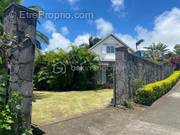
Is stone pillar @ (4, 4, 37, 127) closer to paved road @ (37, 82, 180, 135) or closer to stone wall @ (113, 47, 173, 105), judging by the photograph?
paved road @ (37, 82, 180, 135)

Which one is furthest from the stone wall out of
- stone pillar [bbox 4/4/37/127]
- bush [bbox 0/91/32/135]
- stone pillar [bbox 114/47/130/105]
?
bush [bbox 0/91/32/135]

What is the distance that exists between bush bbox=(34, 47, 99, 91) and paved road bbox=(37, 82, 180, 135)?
8.45 meters

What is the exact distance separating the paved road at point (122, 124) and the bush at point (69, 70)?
8453 mm

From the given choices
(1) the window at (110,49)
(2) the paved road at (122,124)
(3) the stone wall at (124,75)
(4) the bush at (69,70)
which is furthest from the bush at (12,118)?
(1) the window at (110,49)

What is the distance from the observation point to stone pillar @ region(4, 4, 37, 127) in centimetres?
488

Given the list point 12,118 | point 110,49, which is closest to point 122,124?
point 12,118

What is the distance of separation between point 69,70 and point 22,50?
510 inches

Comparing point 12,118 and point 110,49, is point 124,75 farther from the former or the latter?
point 110,49

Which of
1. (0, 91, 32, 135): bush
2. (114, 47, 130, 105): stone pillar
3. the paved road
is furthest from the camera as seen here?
(114, 47, 130, 105): stone pillar

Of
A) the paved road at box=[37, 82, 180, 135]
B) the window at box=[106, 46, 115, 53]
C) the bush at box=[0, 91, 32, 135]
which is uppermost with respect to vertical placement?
the window at box=[106, 46, 115, 53]

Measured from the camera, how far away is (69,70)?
58.9 ft

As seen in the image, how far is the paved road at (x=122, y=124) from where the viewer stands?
674 cm

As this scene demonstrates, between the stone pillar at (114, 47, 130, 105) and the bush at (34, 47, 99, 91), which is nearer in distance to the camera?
the stone pillar at (114, 47, 130, 105)

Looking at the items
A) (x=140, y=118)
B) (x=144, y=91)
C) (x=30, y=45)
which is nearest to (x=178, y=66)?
(x=144, y=91)
